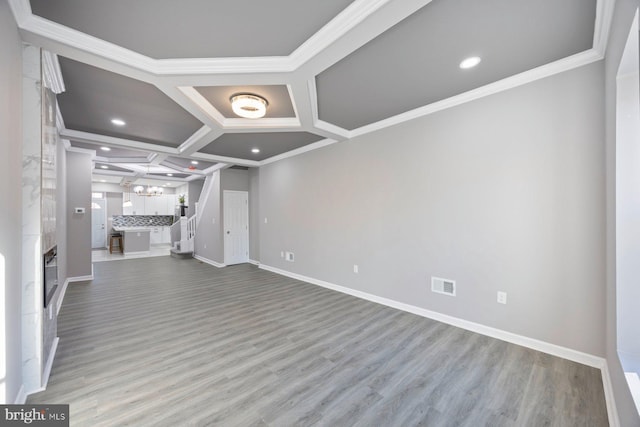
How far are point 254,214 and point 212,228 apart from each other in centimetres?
128

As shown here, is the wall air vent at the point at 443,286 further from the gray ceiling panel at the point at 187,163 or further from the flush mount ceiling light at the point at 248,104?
the gray ceiling panel at the point at 187,163

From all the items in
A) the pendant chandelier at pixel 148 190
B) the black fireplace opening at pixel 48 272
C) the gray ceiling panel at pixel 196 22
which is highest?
the gray ceiling panel at pixel 196 22

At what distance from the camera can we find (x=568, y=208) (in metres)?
2.28

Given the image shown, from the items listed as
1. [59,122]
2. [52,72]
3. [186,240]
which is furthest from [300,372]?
[186,240]

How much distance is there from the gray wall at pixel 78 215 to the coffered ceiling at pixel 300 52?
200cm

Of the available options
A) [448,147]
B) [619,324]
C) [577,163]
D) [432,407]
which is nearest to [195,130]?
[448,147]

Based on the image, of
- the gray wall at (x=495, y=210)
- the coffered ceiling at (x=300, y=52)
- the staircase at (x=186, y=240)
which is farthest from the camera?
the staircase at (x=186, y=240)

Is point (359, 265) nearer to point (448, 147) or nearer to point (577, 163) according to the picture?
point (448, 147)

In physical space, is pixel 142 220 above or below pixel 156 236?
above

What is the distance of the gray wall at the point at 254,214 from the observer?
22.0 feet

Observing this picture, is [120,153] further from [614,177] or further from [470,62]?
[614,177]

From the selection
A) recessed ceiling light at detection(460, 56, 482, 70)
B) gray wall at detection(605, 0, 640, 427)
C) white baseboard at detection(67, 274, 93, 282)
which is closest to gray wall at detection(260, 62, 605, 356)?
gray wall at detection(605, 0, 640, 427)

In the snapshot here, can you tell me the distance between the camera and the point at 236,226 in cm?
689

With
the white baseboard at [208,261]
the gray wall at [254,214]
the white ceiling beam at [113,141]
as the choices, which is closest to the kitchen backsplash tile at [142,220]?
the white baseboard at [208,261]
